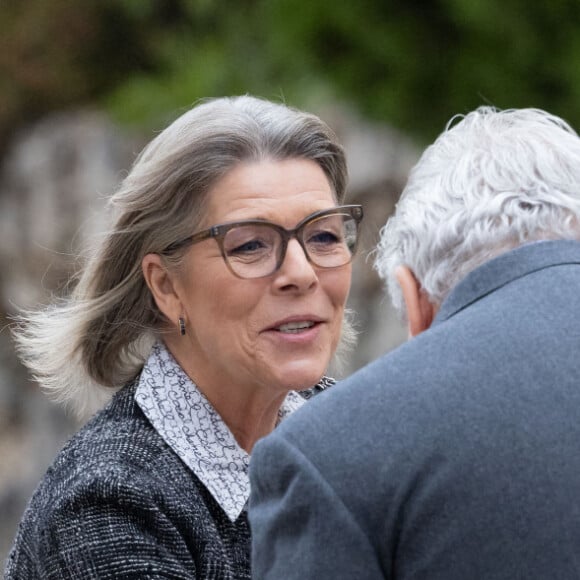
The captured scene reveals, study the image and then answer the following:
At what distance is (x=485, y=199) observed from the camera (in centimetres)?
167

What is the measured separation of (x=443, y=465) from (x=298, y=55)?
18.2 feet

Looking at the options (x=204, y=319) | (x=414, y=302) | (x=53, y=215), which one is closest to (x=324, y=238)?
(x=204, y=319)

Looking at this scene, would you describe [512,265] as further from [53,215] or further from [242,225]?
[53,215]

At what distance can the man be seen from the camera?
1460 mm

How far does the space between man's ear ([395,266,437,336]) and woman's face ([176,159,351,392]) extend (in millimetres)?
672

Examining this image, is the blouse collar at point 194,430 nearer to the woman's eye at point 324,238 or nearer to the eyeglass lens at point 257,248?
the eyeglass lens at point 257,248

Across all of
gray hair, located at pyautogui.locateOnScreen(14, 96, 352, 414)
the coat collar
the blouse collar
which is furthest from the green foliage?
the coat collar

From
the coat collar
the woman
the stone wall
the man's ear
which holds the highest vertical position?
the coat collar

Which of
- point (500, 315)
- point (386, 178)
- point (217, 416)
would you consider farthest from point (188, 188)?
point (386, 178)

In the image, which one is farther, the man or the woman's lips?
the woman's lips

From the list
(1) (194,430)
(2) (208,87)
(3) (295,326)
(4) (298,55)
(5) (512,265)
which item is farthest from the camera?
(2) (208,87)

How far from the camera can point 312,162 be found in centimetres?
261

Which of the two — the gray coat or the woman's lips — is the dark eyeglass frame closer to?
the woman's lips

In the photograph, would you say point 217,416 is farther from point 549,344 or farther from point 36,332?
point 549,344
